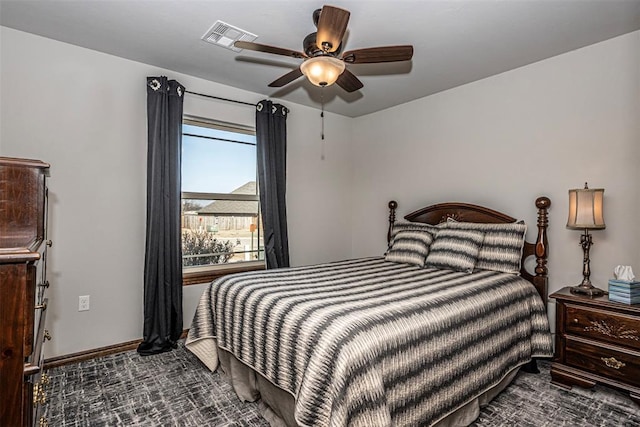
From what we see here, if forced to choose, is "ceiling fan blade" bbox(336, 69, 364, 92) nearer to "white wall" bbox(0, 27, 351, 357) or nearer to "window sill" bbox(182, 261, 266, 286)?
"white wall" bbox(0, 27, 351, 357)

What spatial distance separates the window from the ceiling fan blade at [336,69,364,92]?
5.25 feet

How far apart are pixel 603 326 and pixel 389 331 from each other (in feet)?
5.48

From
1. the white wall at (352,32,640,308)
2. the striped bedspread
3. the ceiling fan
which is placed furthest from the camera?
the white wall at (352,32,640,308)

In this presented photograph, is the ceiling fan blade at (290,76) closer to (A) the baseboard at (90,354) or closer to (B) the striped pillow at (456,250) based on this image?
(B) the striped pillow at (456,250)

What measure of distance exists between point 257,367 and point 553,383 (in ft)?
6.88

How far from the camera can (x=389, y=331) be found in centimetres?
159

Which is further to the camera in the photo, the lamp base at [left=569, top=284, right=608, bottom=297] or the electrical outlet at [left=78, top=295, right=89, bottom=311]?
the electrical outlet at [left=78, top=295, right=89, bottom=311]

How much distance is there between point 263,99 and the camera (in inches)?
152

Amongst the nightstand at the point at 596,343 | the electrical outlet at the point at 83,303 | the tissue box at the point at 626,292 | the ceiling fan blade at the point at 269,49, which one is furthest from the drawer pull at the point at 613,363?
the electrical outlet at the point at 83,303

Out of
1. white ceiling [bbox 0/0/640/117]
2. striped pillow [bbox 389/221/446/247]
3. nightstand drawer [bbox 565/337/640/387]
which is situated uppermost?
white ceiling [bbox 0/0/640/117]

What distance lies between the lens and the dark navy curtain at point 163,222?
116 inches

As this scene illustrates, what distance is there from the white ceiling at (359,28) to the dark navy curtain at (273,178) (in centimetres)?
63

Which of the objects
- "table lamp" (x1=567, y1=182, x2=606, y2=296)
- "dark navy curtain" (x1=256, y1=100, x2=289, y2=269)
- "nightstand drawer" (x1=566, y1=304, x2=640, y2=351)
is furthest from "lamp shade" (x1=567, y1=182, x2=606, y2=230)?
"dark navy curtain" (x1=256, y1=100, x2=289, y2=269)

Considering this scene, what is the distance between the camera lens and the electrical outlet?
A: 277cm
